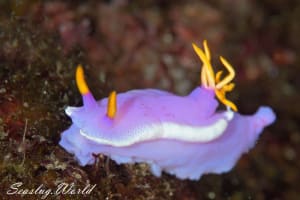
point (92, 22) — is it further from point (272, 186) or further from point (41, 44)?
point (272, 186)

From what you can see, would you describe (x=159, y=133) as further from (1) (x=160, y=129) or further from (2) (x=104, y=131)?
(2) (x=104, y=131)

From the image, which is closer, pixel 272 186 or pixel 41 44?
pixel 41 44

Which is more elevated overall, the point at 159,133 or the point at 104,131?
the point at 104,131

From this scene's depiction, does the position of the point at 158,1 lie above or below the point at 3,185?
below

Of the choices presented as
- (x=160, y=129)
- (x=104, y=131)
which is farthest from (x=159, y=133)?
(x=104, y=131)

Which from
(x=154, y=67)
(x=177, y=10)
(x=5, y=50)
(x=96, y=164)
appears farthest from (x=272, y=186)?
(x=5, y=50)
